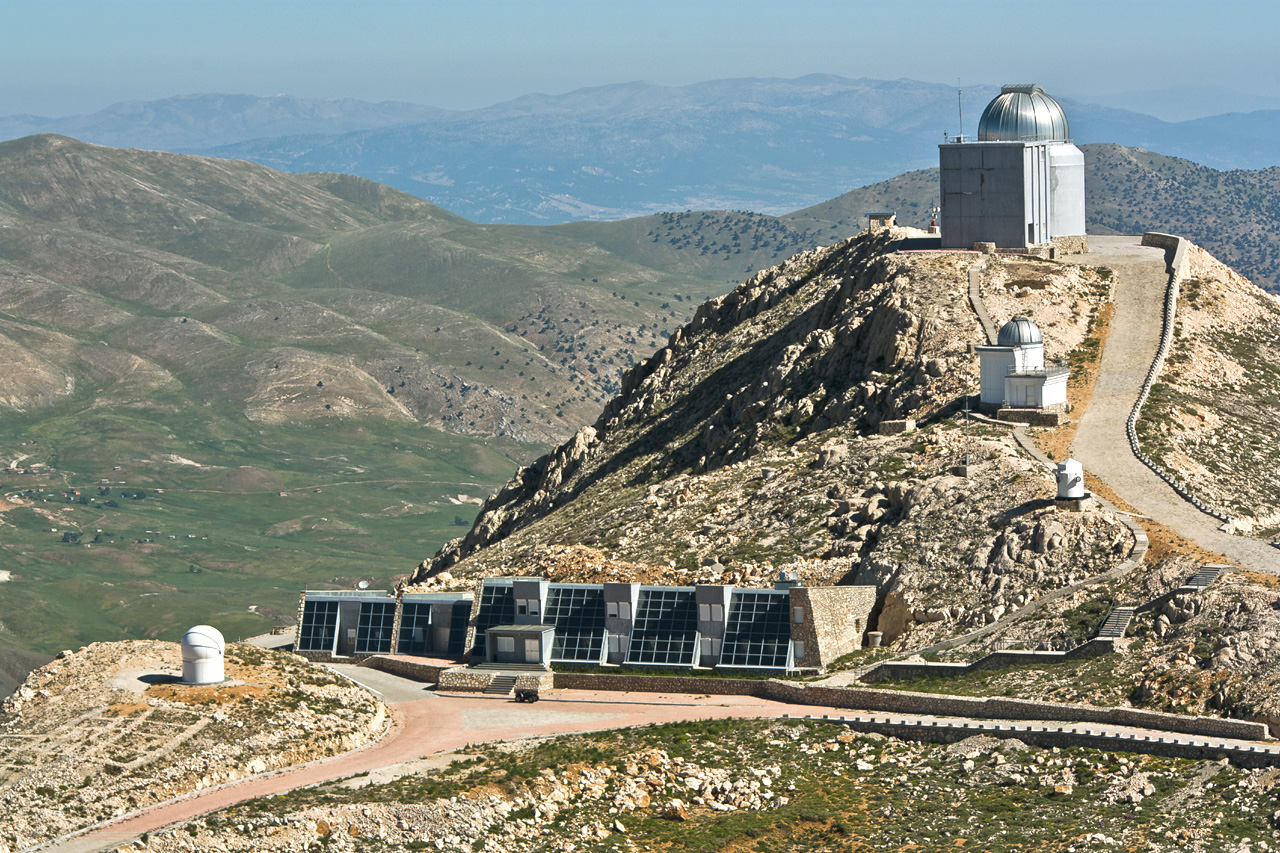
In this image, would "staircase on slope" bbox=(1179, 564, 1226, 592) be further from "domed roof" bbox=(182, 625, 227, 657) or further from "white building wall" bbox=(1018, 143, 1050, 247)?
"white building wall" bbox=(1018, 143, 1050, 247)

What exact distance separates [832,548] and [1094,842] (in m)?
28.2

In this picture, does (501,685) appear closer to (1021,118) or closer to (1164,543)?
(1164,543)

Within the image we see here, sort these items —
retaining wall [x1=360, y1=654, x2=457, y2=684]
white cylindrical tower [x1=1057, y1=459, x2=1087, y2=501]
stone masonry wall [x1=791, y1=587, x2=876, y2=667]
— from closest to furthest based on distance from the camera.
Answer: stone masonry wall [x1=791, y1=587, x2=876, y2=667] → white cylindrical tower [x1=1057, y1=459, x2=1087, y2=501] → retaining wall [x1=360, y1=654, x2=457, y2=684]

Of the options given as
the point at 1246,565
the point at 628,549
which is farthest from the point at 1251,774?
the point at 628,549

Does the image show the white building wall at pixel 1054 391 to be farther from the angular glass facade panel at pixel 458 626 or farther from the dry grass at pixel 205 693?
the dry grass at pixel 205 693

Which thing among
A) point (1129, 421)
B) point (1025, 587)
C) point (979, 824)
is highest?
point (1129, 421)

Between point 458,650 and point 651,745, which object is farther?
point 458,650

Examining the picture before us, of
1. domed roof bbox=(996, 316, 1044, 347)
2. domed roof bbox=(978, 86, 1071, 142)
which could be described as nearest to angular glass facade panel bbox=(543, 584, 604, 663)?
domed roof bbox=(996, 316, 1044, 347)

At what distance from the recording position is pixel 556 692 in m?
65.9

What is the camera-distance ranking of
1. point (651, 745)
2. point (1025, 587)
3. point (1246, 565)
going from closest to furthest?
point (651, 745)
point (1246, 565)
point (1025, 587)

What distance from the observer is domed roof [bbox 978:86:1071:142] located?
96625 mm

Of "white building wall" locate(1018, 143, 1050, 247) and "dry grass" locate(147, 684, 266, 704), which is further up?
"white building wall" locate(1018, 143, 1050, 247)

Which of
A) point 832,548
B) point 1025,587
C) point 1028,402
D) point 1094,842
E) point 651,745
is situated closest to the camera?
point 1094,842

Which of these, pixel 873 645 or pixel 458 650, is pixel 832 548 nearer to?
pixel 873 645
